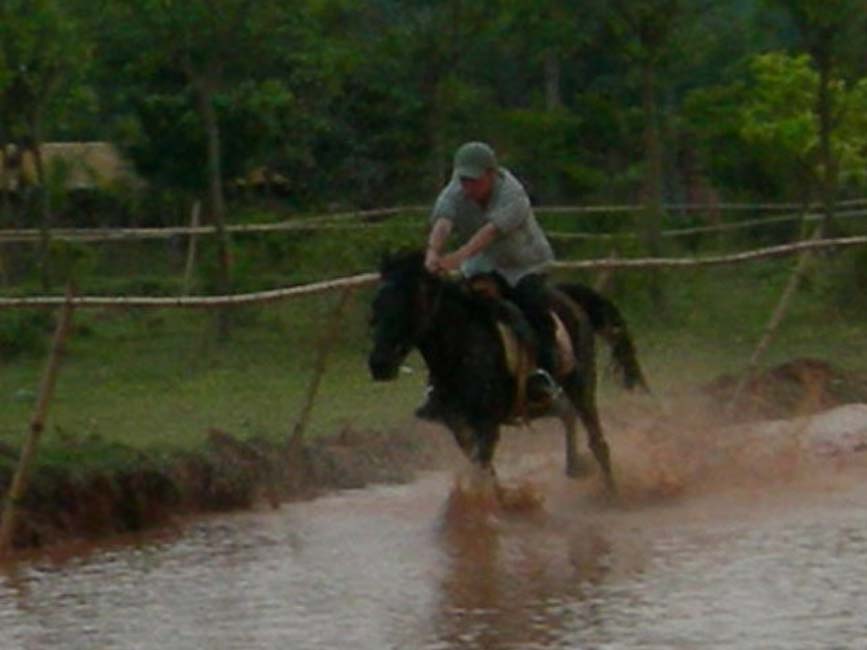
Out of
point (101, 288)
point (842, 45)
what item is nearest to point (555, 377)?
point (101, 288)

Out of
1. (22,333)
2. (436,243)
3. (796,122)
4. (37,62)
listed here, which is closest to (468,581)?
(436,243)

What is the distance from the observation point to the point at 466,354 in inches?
625

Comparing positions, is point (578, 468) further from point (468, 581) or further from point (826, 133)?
point (826, 133)

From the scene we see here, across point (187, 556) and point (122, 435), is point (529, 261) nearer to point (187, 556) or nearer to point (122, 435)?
point (187, 556)

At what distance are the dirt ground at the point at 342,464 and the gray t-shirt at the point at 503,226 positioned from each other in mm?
1656

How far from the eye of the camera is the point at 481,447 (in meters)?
15.9

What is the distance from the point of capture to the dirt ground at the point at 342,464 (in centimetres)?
1599

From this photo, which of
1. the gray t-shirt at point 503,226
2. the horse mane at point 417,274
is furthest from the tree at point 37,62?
the horse mane at point 417,274

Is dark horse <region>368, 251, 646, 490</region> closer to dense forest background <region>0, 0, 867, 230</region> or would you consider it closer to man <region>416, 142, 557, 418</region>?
man <region>416, 142, 557, 418</region>

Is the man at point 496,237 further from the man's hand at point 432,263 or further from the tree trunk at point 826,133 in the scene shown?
the tree trunk at point 826,133

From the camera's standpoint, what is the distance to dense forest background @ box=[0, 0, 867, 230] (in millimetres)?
29781

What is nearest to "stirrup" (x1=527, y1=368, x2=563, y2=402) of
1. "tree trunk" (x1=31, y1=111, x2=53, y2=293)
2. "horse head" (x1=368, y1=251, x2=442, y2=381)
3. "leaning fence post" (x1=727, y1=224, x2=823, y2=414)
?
"horse head" (x1=368, y1=251, x2=442, y2=381)

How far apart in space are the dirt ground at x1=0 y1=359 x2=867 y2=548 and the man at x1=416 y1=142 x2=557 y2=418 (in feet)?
4.59

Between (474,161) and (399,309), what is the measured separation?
101 cm
